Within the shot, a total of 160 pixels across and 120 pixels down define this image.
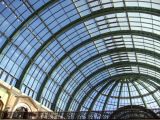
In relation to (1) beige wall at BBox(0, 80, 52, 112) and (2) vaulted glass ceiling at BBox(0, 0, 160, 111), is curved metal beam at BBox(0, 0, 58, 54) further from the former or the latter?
(1) beige wall at BBox(0, 80, 52, 112)

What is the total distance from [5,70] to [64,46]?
1336cm

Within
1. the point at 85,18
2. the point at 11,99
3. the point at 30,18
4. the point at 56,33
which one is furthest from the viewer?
the point at 56,33

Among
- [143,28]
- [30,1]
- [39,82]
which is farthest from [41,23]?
[143,28]

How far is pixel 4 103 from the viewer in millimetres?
32875

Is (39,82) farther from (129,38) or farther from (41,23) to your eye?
(129,38)

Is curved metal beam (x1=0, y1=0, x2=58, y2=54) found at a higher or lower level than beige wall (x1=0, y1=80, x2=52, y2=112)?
higher

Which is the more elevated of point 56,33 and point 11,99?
point 56,33

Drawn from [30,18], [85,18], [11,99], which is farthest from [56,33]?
[11,99]

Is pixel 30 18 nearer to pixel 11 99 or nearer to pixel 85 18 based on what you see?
pixel 85 18

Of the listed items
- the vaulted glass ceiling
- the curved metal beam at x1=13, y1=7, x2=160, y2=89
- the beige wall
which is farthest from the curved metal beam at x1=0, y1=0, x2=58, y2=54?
the beige wall

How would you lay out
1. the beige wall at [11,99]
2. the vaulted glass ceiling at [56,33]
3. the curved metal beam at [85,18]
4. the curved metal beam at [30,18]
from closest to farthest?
the beige wall at [11,99]
the curved metal beam at [30,18]
the vaulted glass ceiling at [56,33]
the curved metal beam at [85,18]

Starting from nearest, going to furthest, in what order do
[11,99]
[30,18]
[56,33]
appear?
[11,99]
[30,18]
[56,33]

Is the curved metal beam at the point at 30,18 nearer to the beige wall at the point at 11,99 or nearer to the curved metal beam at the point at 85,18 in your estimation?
the curved metal beam at the point at 85,18

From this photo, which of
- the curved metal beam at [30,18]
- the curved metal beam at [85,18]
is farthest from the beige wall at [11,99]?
the curved metal beam at [30,18]
